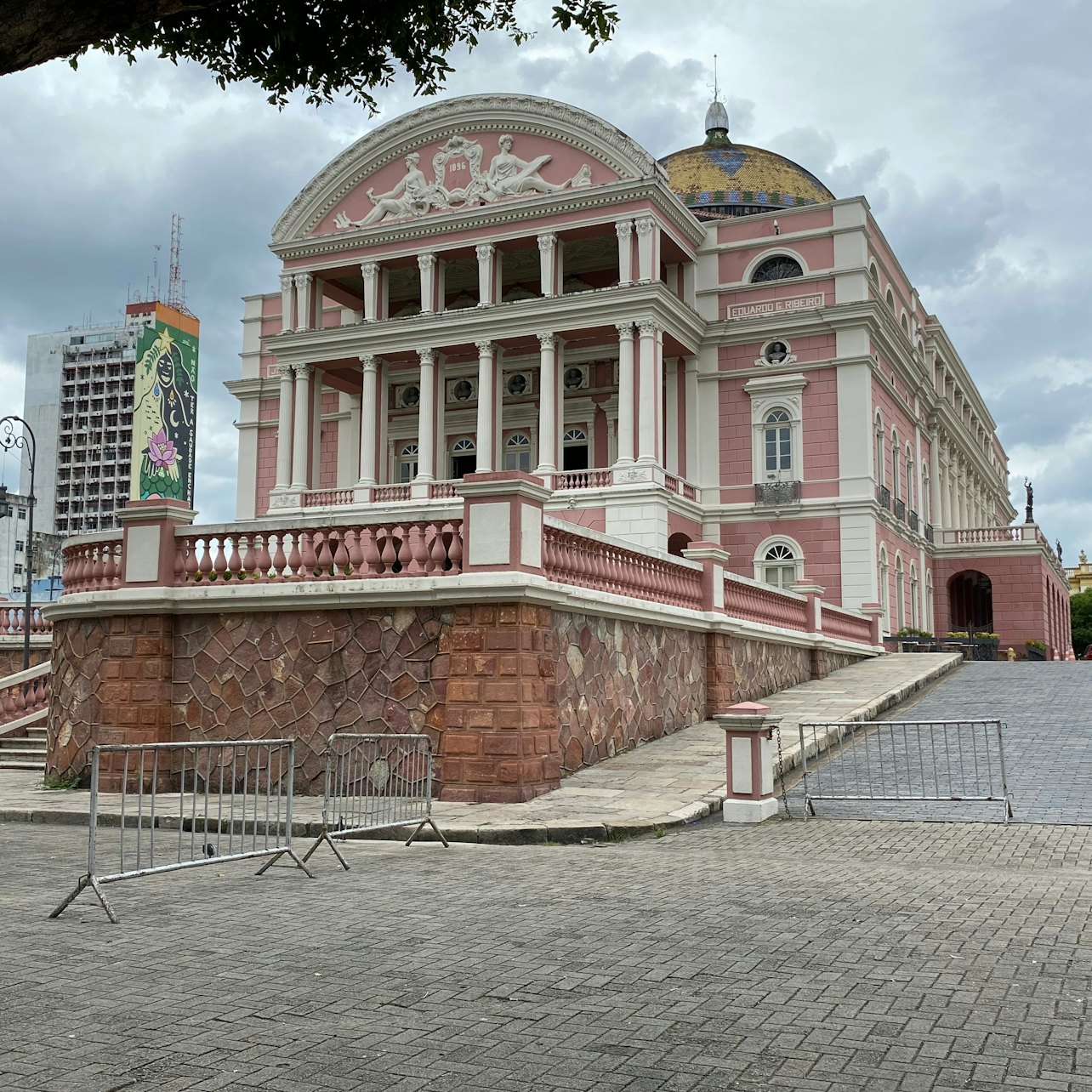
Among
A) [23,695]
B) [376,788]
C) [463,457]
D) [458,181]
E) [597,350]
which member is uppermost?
[458,181]

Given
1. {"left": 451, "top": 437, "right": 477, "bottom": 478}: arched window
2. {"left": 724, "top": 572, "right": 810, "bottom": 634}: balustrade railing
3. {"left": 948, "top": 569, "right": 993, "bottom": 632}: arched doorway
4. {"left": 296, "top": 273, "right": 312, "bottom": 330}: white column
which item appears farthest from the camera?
{"left": 948, "top": 569, "right": 993, "bottom": 632}: arched doorway

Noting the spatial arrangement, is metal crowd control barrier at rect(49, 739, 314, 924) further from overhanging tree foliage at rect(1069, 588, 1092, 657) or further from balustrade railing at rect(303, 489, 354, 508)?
overhanging tree foliage at rect(1069, 588, 1092, 657)

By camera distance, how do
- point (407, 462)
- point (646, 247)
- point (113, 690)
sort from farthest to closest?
1. point (407, 462)
2. point (646, 247)
3. point (113, 690)

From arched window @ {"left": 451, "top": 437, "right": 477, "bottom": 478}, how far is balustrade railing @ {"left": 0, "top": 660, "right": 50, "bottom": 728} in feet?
57.9

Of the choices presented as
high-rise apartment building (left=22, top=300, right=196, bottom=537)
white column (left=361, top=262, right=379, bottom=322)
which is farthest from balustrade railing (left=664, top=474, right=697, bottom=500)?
high-rise apartment building (left=22, top=300, right=196, bottom=537)

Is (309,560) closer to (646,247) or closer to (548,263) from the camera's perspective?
(646,247)

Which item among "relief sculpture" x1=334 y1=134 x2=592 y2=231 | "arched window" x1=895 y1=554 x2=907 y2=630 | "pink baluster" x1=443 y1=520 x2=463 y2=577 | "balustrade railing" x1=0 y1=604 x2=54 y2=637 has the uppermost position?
"relief sculpture" x1=334 y1=134 x2=592 y2=231

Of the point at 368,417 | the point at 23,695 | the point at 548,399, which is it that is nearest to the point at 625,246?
the point at 548,399

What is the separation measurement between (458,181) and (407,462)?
8.29 m

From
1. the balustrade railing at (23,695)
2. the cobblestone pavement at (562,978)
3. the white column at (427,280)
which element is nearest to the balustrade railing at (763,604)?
the cobblestone pavement at (562,978)

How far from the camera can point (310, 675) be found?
480 inches

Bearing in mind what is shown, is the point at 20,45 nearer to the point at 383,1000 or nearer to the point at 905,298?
the point at 383,1000

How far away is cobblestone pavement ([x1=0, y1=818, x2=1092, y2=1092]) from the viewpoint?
396 centimetres

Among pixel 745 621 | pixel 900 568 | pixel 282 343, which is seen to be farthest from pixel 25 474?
pixel 745 621
